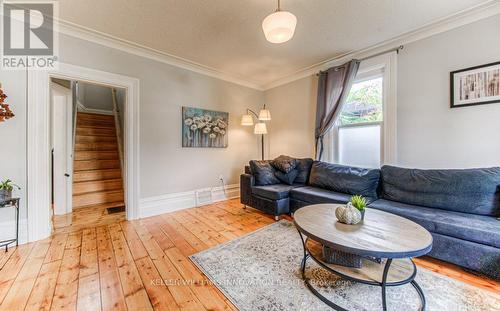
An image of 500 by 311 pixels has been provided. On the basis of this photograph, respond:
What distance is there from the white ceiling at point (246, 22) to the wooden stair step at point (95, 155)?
8.89 feet

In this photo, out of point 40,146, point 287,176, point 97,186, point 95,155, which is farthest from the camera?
point 95,155

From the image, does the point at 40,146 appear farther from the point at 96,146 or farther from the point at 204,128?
the point at 96,146

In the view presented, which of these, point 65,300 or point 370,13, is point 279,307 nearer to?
point 65,300

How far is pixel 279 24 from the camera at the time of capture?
1.61m

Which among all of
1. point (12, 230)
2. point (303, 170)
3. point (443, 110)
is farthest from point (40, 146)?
point (443, 110)

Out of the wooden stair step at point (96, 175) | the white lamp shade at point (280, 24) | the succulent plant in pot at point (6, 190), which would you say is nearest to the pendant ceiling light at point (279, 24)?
the white lamp shade at point (280, 24)

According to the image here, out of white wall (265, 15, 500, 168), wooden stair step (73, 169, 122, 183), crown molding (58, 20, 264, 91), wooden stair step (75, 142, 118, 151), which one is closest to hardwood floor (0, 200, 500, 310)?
wooden stair step (73, 169, 122, 183)

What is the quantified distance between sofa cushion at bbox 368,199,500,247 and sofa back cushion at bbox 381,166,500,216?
Result: 0.09 m

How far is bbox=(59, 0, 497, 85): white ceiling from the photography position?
2082mm

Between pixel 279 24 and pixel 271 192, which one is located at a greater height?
pixel 279 24

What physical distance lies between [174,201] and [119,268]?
65.0 inches

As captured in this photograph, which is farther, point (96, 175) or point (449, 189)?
point (96, 175)

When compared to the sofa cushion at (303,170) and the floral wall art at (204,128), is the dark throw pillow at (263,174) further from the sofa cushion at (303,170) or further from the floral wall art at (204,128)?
the floral wall art at (204,128)

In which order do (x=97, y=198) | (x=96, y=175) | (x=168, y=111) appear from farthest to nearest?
(x=96, y=175) < (x=97, y=198) < (x=168, y=111)
